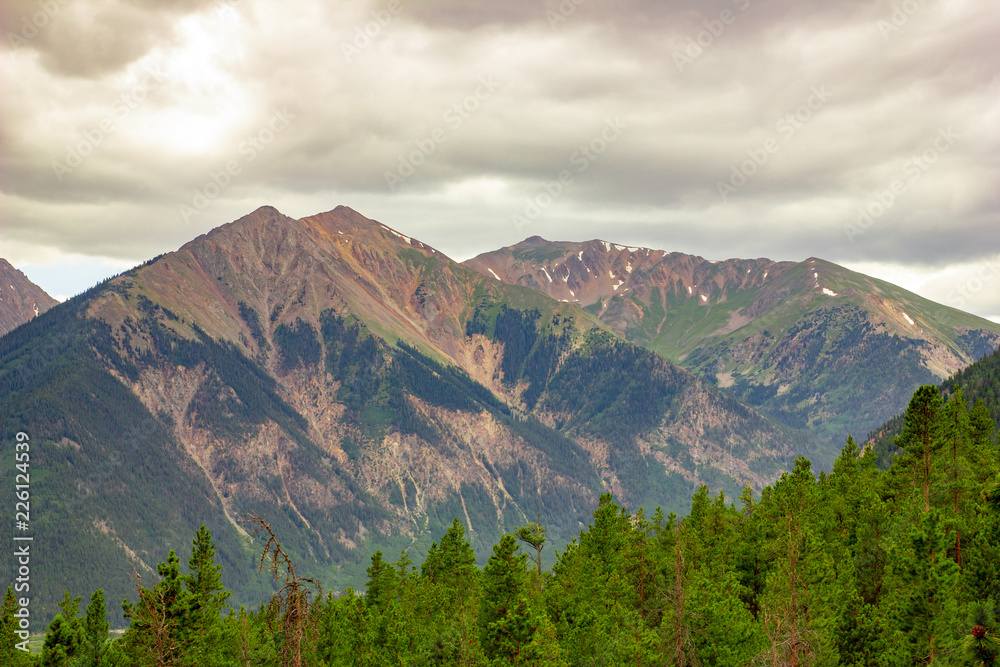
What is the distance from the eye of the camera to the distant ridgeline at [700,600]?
5153 centimetres

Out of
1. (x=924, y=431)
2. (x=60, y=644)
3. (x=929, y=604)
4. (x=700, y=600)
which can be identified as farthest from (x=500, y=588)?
(x=924, y=431)

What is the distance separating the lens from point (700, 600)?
6569cm

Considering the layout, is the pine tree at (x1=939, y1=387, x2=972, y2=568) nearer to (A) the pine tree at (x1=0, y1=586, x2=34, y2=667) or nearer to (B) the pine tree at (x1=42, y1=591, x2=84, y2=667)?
(B) the pine tree at (x1=42, y1=591, x2=84, y2=667)

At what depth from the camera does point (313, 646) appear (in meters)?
35.6

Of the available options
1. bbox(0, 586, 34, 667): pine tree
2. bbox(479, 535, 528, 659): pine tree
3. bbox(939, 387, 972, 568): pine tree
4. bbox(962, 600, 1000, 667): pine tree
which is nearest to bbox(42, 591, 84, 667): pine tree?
bbox(0, 586, 34, 667): pine tree

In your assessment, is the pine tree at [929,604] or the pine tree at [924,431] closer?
the pine tree at [929,604]

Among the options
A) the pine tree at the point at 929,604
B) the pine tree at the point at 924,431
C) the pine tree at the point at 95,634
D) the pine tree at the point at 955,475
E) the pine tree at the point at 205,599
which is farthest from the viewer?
the pine tree at the point at 924,431

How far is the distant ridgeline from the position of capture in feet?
169

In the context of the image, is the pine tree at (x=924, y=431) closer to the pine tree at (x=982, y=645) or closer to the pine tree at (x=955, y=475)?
the pine tree at (x=955, y=475)

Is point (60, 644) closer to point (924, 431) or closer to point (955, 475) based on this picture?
point (955, 475)

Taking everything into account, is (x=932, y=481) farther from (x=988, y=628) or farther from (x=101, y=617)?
(x=101, y=617)

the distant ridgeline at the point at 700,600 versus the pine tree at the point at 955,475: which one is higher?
the pine tree at the point at 955,475

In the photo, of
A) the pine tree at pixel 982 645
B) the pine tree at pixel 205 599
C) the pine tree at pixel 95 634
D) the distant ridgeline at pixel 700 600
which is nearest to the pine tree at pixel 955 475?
the distant ridgeline at pixel 700 600

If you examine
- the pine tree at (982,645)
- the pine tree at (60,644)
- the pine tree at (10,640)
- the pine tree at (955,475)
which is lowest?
the pine tree at (10,640)
